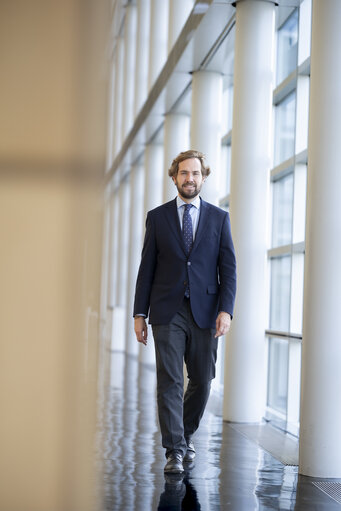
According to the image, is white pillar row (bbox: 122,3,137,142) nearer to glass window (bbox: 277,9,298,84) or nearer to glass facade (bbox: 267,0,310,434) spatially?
glass window (bbox: 277,9,298,84)

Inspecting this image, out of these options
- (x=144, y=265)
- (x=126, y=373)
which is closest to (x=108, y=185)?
(x=144, y=265)

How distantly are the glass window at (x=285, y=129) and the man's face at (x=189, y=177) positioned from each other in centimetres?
396

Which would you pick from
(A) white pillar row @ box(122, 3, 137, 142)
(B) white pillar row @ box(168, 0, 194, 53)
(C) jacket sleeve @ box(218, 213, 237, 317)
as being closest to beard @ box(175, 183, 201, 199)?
(C) jacket sleeve @ box(218, 213, 237, 317)

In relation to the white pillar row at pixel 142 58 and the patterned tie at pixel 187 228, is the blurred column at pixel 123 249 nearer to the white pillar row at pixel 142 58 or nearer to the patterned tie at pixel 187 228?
the white pillar row at pixel 142 58

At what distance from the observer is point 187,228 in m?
5.00

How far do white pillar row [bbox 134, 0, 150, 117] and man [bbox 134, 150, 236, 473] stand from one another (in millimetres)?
12038

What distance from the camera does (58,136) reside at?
3.21 feet

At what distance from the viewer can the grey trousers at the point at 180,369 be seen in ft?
15.4

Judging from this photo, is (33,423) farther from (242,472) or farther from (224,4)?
(224,4)

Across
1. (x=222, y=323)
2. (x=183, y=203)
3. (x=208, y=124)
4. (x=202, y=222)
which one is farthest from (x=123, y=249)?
(x=222, y=323)

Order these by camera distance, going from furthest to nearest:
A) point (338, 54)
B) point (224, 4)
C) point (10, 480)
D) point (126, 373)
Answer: point (126, 373)
point (224, 4)
point (338, 54)
point (10, 480)

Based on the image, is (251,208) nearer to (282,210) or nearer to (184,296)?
(282,210)

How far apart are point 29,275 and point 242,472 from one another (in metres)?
4.16

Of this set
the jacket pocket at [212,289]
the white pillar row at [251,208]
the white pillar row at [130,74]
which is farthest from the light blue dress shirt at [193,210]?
the white pillar row at [130,74]
